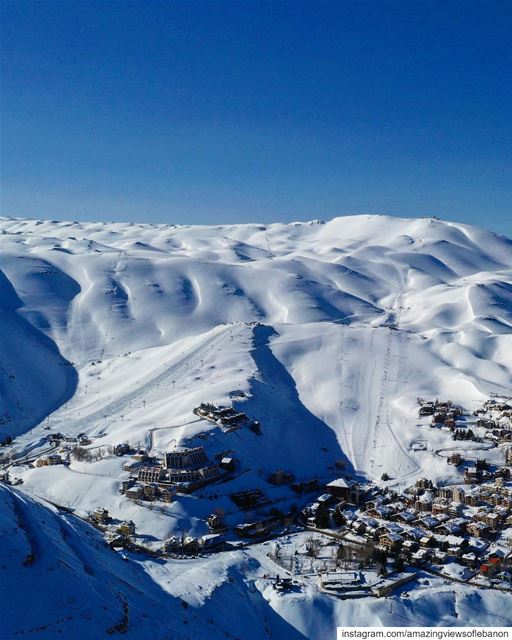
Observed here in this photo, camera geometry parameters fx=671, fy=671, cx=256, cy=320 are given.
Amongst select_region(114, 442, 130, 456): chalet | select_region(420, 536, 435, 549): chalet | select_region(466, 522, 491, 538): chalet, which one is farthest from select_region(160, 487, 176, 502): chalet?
select_region(466, 522, 491, 538): chalet

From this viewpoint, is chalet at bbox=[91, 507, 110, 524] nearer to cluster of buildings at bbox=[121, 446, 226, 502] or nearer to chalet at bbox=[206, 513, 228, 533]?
cluster of buildings at bbox=[121, 446, 226, 502]

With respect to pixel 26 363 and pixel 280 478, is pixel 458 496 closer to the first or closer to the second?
pixel 280 478

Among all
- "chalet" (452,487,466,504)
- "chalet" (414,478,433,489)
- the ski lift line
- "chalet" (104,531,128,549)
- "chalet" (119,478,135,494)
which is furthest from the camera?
the ski lift line

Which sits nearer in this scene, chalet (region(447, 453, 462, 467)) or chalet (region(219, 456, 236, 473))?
chalet (region(219, 456, 236, 473))

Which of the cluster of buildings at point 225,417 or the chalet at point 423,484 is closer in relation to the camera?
the chalet at point 423,484

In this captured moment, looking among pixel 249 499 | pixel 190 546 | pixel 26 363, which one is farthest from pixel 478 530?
pixel 26 363

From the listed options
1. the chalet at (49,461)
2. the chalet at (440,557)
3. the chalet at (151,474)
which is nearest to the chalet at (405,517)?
the chalet at (440,557)

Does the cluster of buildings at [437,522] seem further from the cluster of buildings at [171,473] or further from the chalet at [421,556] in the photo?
the cluster of buildings at [171,473]
